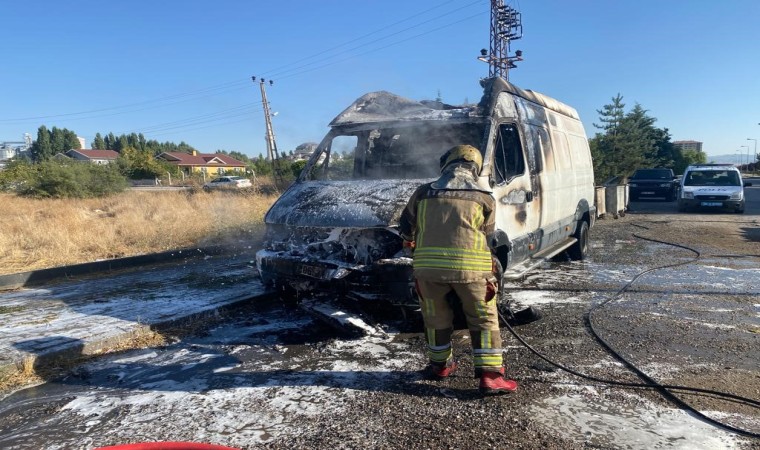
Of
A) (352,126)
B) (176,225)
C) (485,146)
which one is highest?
(352,126)

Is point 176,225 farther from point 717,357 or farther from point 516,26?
point 516,26

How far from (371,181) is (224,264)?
14.8 feet

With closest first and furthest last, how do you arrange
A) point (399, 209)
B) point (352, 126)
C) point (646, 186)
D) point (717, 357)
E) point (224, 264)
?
point (717, 357) < point (399, 209) < point (352, 126) < point (224, 264) < point (646, 186)

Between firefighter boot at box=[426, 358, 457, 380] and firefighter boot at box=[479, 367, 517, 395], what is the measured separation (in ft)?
1.13

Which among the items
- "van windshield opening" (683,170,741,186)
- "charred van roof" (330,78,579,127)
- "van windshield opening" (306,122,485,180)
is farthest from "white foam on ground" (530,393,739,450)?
"van windshield opening" (683,170,741,186)

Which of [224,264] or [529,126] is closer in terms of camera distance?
[529,126]

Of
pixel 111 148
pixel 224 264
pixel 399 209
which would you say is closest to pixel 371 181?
pixel 399 209

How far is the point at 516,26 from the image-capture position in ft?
80.3

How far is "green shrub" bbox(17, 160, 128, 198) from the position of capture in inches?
923

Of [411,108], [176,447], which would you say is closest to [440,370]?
[176,447]

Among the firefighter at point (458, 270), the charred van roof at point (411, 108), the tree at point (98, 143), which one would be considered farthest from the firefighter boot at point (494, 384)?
the tree at point (98, 143)

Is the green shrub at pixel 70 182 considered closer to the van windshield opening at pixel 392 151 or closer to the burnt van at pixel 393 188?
the van windshield opening at pixel 392 151

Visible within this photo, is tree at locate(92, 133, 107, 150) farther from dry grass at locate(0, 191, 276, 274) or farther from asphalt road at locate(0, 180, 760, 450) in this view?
asphalt road at locate(0, 180, 760, 450)

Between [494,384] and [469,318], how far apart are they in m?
0.48
